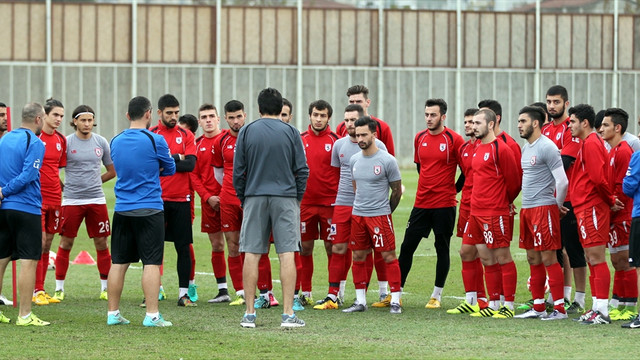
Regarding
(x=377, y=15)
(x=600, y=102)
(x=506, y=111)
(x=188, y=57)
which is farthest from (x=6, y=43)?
(x=600, y=102)

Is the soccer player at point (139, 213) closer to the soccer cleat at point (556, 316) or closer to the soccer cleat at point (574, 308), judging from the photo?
the soccer cleat at point (556, 316)

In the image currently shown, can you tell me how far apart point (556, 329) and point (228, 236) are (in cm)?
438

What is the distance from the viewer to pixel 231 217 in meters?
12.5

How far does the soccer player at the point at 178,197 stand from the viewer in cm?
1228

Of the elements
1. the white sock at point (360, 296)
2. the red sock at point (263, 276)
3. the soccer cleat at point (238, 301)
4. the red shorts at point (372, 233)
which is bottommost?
the soccer cleat at point (238, 301)

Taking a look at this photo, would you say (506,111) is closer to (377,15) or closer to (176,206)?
(377,15)

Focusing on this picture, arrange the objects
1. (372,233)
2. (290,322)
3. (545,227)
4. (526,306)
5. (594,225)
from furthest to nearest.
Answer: (526,306) → (372,233) → (545,227) → (594,225) → (290,322)

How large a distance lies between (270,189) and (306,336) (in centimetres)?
156

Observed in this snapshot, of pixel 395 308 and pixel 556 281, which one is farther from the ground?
pixel 556 281

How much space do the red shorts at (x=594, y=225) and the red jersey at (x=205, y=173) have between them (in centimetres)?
459

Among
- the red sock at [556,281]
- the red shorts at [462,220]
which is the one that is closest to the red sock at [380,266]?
the red shorts at [462,220]

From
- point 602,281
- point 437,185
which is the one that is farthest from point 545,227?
point 437,185

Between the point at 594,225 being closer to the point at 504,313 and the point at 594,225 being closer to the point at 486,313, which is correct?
the point at 504,313

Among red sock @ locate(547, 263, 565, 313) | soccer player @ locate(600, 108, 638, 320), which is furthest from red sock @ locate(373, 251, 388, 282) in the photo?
soccer player @ locate(600, 108, 638, 320)
